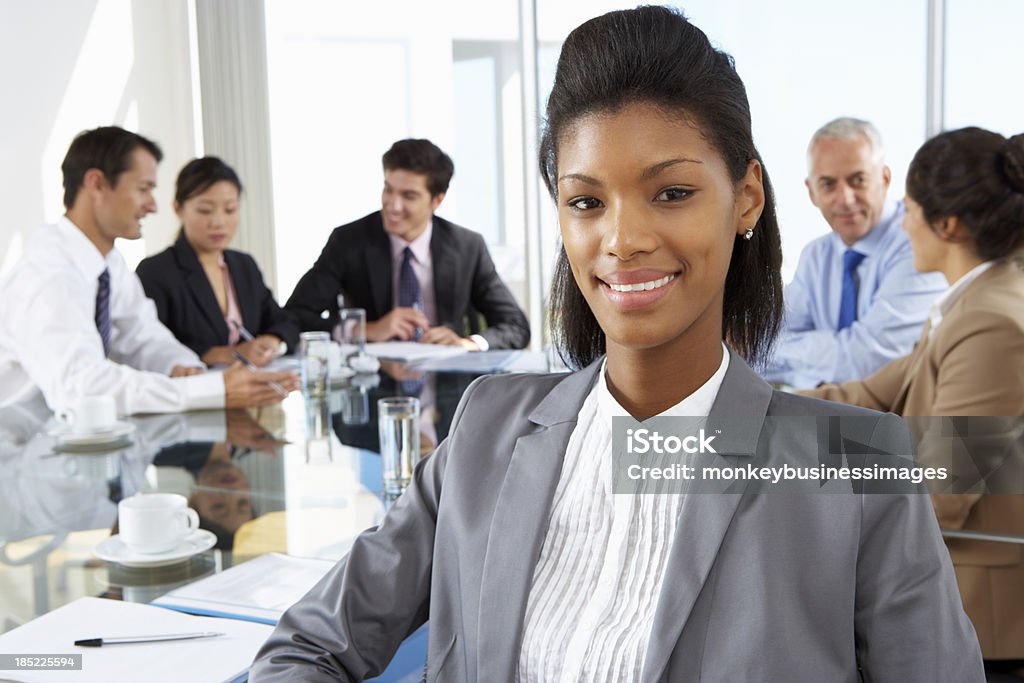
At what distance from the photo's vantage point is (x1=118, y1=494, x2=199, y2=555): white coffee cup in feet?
5.03

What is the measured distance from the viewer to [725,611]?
0.98m

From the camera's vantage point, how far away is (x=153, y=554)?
60.5 inches

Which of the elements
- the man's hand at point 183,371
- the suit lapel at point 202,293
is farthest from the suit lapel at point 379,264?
the man's hand at point 183,371

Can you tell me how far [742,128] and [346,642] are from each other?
0.74 metres

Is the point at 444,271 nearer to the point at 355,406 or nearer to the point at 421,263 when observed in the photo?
the point at 421,263

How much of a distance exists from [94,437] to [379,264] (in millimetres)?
2362

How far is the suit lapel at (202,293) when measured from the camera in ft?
13.4

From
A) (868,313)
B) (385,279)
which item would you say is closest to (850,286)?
A: (868,313)

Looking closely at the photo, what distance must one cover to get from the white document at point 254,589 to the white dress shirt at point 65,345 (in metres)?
1.18

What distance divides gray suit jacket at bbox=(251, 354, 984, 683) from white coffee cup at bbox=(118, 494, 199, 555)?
1.59ft

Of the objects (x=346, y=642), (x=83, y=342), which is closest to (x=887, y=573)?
(x=346, y=642)

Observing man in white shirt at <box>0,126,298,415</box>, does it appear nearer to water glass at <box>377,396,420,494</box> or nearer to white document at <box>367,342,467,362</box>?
white document at <box>367,342,467,362</box>

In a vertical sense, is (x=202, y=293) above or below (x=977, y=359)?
above

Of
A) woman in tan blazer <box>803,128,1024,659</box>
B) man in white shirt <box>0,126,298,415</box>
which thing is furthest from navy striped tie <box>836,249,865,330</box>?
man in white shirt <box>0,126,298,415</box>
